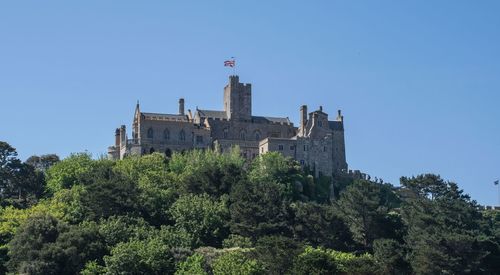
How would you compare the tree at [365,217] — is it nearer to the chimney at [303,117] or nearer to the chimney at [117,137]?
the chimney at [303,117]

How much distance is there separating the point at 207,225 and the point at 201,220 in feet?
2.21

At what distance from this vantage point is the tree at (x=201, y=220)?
255 feet

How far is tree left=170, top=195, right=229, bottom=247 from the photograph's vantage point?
77.9m

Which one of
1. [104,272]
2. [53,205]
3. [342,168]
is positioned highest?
[342,168]

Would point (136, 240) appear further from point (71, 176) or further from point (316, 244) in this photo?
point (71, 176)

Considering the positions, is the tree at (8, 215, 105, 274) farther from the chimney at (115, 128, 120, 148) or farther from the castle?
the chimney at (115, 128, 120, 148)

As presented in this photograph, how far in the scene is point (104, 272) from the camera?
6719cm

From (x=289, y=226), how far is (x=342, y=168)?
36282mm

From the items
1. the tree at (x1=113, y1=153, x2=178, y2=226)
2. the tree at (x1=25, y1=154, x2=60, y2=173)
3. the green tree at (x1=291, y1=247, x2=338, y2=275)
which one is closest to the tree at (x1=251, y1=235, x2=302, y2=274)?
the green tree at (x1=291, y1=247, x2=338, y2=275)

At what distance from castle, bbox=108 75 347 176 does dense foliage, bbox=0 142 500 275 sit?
25.4 feet

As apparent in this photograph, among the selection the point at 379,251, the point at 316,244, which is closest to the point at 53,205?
the point at 316,244

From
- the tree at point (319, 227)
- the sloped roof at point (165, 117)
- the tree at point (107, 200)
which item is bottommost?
the tree at point (319, 227)

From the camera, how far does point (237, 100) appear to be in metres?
115

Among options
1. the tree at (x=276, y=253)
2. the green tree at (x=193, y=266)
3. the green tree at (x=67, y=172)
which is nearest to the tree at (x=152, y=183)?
the green tree at (x=67, y=172)
